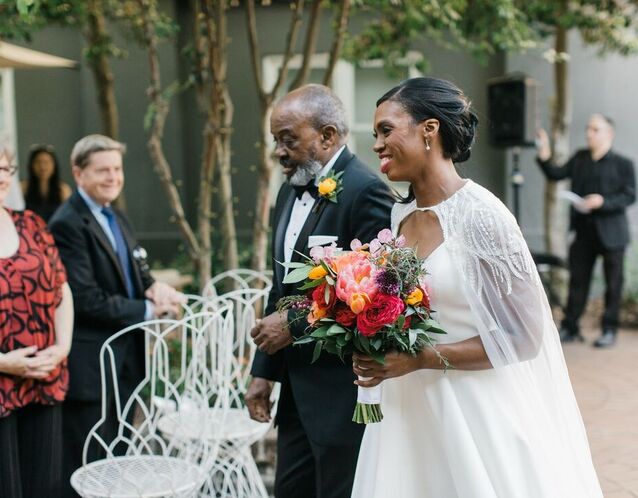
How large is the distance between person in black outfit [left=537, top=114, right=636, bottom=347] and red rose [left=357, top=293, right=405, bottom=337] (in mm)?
6142

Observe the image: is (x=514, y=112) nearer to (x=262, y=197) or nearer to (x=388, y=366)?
(x=262, y=197)

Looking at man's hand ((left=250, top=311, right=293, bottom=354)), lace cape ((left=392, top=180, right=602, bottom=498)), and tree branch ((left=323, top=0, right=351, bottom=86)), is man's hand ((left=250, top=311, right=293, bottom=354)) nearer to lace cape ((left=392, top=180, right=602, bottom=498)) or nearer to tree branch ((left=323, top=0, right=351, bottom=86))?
lace cape ((left=392, top=180, right=602, bottom=498))

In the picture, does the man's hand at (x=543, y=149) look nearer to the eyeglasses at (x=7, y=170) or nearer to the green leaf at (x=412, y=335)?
the eyeglasses at (x=7, y=170)

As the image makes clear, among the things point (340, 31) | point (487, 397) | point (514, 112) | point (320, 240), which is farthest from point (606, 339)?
point (487, 397)

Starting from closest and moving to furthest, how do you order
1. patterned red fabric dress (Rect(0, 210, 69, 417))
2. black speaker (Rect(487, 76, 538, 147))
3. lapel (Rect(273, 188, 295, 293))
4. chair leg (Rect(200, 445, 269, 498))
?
lapel (Rect(273, 188, 295, 293)), patterned red fabric dress (Rect(0, 210, 69, 417)), chair leg (Rect(200, 445, 269, 498)), black speaker (Rect(487, 76, 538, 147))

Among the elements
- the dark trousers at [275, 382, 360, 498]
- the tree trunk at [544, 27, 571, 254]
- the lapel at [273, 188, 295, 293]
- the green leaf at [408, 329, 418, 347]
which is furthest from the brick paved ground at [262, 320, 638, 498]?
the green leaf at [408, 329, 418, 347]

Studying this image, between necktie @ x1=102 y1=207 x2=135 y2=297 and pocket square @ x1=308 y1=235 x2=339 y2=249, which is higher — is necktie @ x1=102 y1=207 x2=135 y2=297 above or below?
below

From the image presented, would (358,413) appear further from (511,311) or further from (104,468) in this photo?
(104,468)

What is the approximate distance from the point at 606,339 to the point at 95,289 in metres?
5.93

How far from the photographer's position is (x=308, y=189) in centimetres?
323

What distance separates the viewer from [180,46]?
1036 cm

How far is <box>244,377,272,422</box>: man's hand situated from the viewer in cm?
334

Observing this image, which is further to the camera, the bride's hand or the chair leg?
the chair leg

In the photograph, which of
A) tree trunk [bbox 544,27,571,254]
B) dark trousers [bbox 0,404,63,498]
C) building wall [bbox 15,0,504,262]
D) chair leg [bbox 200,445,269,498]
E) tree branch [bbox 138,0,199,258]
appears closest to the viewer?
dark trousers [bbox 0,404,63,498]
